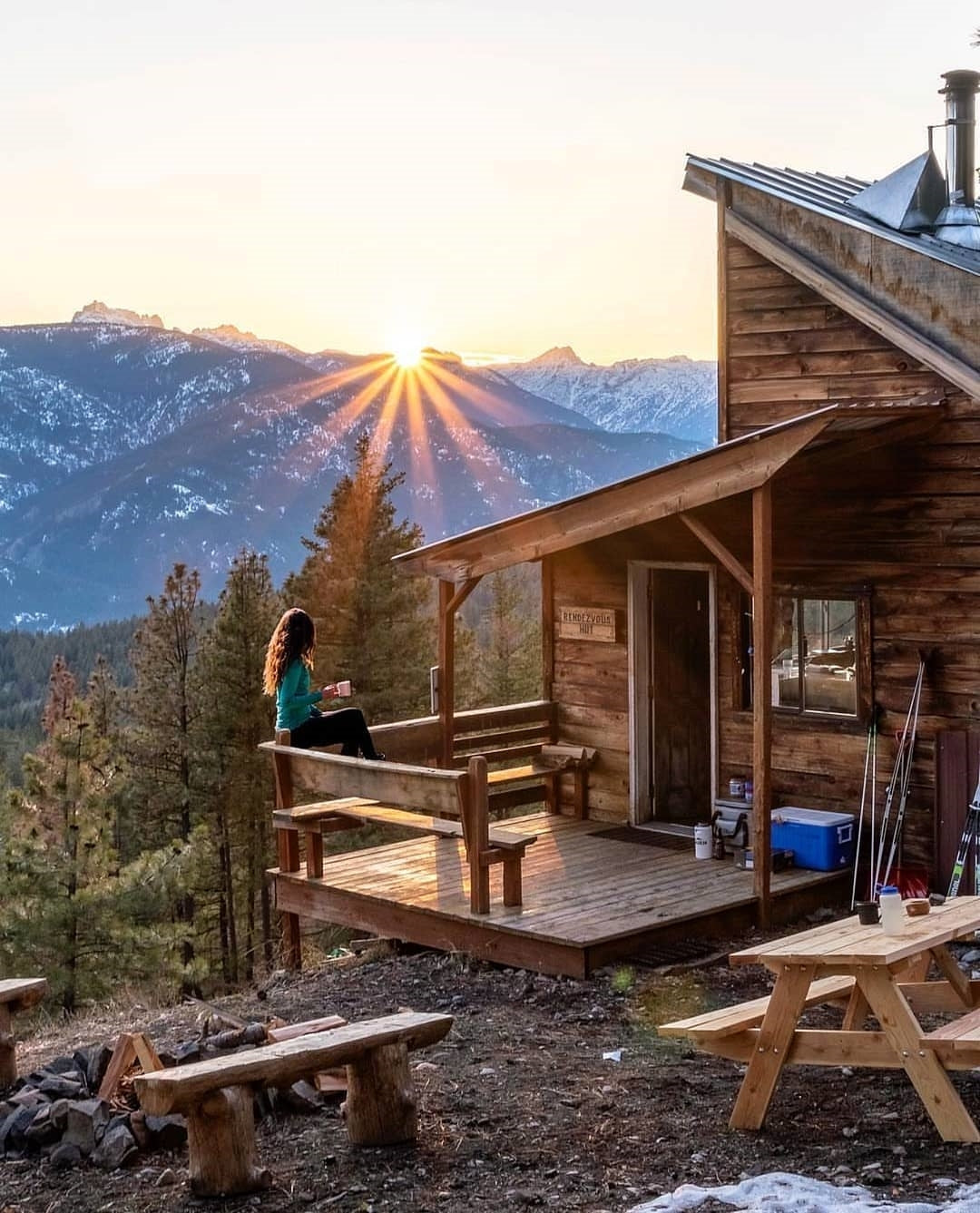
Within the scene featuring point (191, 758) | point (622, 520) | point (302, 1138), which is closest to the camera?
point (302, 1138)

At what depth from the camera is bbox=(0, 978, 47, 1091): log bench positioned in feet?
23.3

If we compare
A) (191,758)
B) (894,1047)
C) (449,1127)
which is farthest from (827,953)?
(191,758)

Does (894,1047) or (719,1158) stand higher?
(894,1047)

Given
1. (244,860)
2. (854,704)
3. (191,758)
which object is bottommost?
(244,860)

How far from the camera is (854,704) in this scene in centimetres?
1122

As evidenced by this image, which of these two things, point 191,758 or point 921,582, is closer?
point 921,582

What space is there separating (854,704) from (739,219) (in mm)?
3981

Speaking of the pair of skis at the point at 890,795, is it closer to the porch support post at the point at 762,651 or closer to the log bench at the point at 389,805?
the porch support post at the point at 762,651

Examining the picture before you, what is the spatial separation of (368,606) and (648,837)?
18.9 meters

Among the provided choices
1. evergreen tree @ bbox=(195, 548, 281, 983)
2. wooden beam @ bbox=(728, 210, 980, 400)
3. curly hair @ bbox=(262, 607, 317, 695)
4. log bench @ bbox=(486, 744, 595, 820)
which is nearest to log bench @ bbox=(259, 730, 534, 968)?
curly hair @ bbox=(262, 607, 317, 695)

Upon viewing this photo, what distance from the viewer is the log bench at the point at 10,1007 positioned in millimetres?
7098

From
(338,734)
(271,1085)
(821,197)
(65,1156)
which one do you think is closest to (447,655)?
(338,734)

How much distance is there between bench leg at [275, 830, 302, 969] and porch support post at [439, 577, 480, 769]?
151 centimetres

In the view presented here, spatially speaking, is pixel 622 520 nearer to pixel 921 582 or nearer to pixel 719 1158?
pixel 921 582
